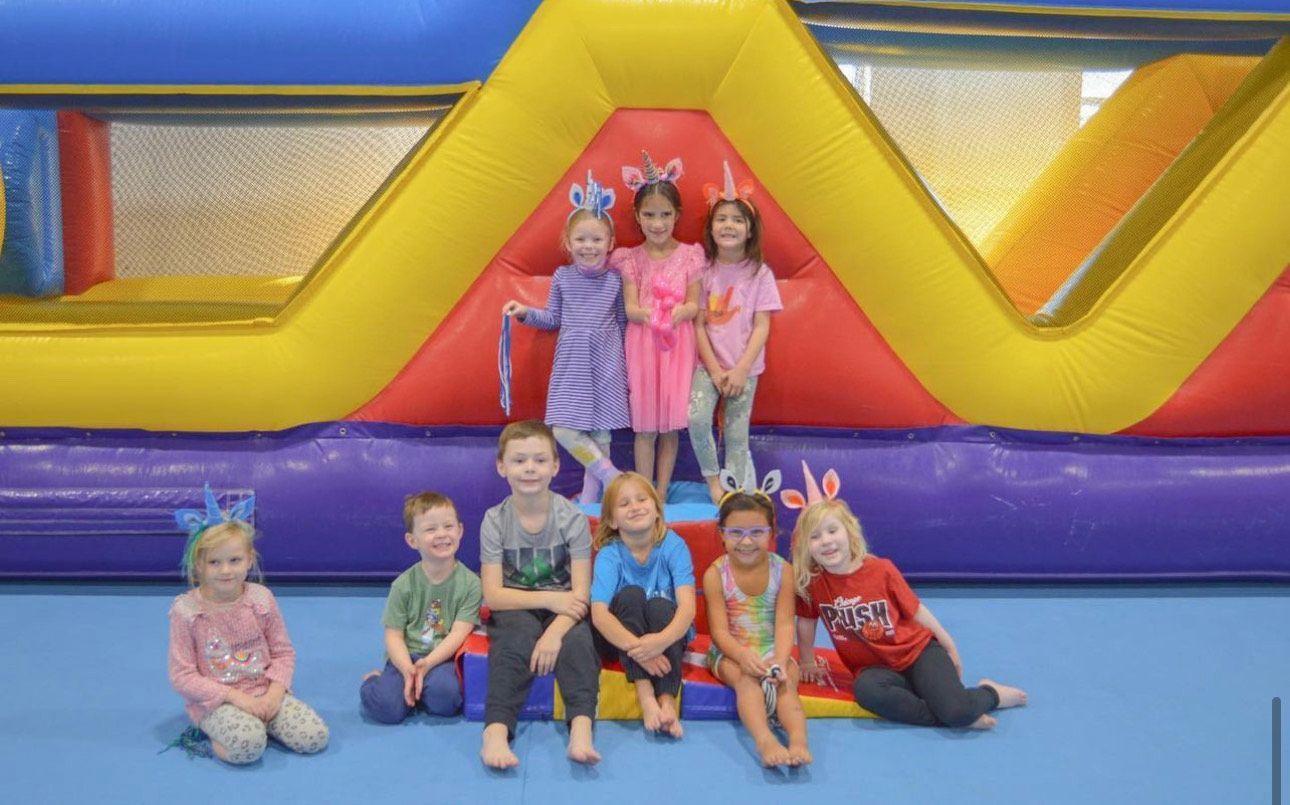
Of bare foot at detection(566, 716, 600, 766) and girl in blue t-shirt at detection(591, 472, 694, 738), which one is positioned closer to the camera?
bare foot at detection(566, 716, 600, 766)

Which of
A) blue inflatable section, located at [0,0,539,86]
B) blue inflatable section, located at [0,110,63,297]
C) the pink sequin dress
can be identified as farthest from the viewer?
blue inflatable section, located at [0,110,63,297]

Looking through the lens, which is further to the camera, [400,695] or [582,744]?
[400,695]

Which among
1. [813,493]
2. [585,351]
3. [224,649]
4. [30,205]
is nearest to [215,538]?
[224,649]

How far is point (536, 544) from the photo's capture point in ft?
11.1

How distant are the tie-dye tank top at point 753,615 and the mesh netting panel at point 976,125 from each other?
5.89ft

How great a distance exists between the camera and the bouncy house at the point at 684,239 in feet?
12.8

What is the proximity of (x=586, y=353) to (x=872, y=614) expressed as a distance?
1.18 meters

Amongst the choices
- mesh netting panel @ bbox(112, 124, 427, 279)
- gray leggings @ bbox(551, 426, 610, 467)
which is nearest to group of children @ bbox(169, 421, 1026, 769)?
gray leggings @ bbox(551, 426, 610, 467)

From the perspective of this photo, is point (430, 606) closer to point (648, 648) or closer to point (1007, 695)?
point (648, 648)

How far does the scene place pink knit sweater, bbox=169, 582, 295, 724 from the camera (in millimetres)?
3008

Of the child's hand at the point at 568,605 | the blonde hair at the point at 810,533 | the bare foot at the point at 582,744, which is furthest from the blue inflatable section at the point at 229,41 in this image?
the bare foot at the point at 582,744

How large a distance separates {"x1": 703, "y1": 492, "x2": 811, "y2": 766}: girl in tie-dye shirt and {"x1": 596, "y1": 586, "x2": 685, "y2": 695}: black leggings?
100 mm

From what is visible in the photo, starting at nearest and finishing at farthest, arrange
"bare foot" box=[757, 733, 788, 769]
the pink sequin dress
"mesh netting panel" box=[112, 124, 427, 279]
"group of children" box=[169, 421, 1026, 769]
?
1. "bare foot" box=[757, 733, 788, 769]
2. "group of children" box=[169, 421, 1026, 769]
3. the pink sequin dress
4. "mesh netting panel" box=[112, 124, 427, 279]

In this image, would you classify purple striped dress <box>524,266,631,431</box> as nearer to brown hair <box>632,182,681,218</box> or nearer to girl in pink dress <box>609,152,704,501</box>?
girl in pink dress <box>609,152,704,501</box>
